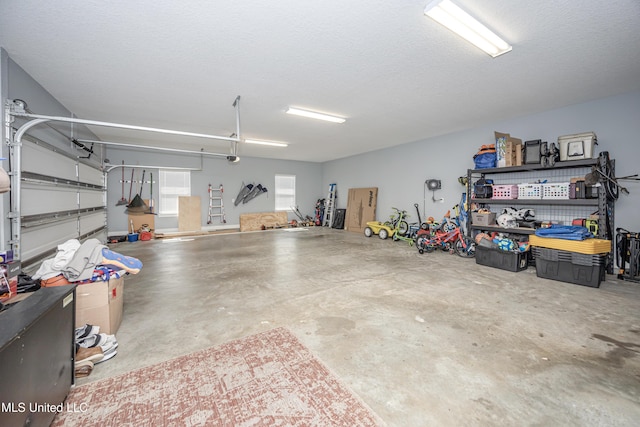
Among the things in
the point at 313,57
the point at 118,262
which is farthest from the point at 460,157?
the point at 118,262

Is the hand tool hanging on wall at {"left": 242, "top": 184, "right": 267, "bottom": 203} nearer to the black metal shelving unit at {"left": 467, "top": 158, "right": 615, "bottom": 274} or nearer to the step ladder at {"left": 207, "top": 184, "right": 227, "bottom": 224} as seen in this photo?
the step ladder at {"left": 207, "top": 184, "right": 227, "bottom": 224}

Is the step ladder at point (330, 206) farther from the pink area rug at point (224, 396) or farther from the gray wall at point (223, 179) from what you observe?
the pink area rug at point (224, 396)

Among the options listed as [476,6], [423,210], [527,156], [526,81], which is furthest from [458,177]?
[476,6]

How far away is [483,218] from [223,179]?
8041 millimetres

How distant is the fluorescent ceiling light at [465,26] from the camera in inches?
83.4

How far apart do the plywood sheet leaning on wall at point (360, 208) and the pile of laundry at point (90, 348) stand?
766 centimetres

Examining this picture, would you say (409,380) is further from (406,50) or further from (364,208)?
(364,208)

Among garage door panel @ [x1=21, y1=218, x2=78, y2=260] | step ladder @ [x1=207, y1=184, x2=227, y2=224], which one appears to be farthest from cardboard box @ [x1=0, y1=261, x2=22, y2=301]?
step ladder @ [x1=207, y1=184, x2=227, y2=224]

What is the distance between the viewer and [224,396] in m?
1.54

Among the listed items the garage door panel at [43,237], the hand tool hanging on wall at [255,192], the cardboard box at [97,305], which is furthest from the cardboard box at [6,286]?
the hand tool hanging on wall at [255,192]

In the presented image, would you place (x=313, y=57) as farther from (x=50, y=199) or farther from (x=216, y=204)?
(x=216, y=204)

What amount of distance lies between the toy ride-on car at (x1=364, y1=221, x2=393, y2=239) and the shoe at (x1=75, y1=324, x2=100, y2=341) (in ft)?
21.3

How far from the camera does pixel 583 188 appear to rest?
13.1ft

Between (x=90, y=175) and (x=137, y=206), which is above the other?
(x=90, y=175)
